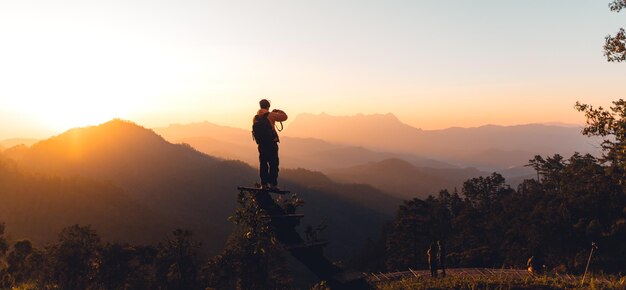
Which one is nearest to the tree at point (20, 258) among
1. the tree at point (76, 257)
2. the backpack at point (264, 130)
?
the tree at point (76, 257)

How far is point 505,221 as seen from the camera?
232ft

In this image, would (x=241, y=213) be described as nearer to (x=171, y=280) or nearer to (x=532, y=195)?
(x=171, y=280)

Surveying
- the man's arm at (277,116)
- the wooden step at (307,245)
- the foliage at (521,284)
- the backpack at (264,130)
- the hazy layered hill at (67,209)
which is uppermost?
the man's arm at (277,116)

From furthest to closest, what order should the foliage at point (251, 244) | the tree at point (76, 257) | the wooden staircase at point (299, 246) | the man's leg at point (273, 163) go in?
1. the tree at point (76, 257)
2. the man's leg at point (273, 163)
3. the wooden staircase at point (299, 246)
4. the foliage at point (251, 244)

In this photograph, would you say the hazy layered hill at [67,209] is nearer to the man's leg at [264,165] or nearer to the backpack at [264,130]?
the man's leg at [264,165]

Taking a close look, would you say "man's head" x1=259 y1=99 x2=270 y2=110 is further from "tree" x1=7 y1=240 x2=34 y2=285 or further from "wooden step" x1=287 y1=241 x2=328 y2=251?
"tree" x1=7 y1=240 x2=34 y2=285

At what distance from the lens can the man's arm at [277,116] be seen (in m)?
9.88

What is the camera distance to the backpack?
9.91 metres

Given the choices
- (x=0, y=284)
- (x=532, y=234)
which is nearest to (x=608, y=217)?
(x=532, y=234)

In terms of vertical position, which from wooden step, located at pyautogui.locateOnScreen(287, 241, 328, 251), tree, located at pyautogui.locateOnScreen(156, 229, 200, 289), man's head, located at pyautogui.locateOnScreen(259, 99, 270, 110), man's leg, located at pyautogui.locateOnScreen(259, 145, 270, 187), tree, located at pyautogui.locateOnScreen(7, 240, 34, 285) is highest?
man's head, located at pyautogui.locateOnScreen(259, 99, 270, 110)

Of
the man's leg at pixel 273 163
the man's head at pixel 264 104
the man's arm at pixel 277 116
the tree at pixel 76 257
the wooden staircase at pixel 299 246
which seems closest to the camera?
the wooden staircase at pixel 299 246

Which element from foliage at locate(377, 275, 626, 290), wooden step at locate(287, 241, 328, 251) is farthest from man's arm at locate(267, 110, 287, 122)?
foliage at locate(377, 275, 626, 290)

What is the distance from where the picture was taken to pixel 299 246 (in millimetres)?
9477

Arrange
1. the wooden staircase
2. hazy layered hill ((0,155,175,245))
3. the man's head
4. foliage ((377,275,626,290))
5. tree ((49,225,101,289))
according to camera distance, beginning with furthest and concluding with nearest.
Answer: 1. hazy layered hill ((0,155,175,245))
2. tree ((49,225,101,289))
3. foliage ((377,275,626,290))
4. the man's head
5. the wooden staircase
